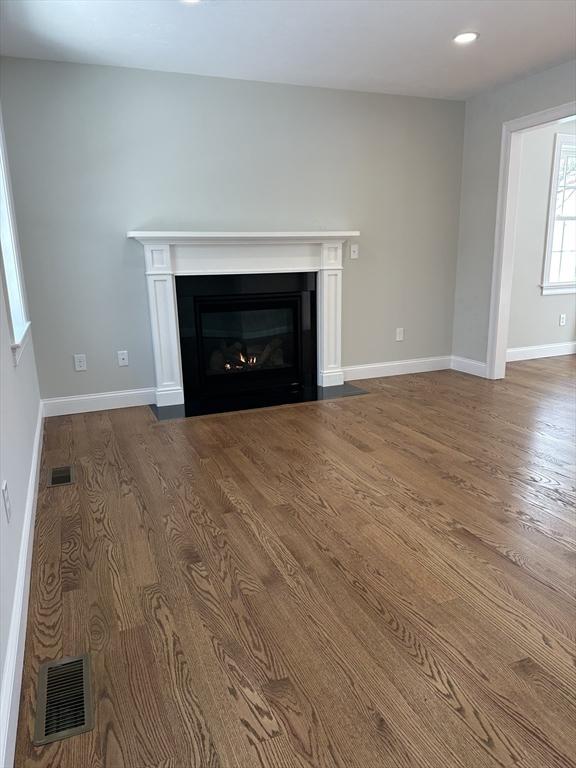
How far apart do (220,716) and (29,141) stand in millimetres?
3718

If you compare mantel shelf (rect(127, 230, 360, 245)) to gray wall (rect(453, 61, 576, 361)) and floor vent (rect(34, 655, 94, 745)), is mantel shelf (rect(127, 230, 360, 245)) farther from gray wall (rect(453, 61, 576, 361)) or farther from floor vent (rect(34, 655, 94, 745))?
floor vent (rect(34, 655, 94, 745))

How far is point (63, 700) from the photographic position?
1.39 m

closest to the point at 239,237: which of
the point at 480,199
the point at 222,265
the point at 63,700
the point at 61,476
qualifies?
the point at 222,265

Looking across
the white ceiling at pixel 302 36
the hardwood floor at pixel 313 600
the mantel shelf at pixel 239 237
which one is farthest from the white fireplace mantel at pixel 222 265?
the white ceiling at pixel 302 36

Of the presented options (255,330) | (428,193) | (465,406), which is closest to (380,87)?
(428,193)

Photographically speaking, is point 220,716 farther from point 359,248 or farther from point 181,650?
point 359,248

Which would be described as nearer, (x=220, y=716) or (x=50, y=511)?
(x=220, y=716)

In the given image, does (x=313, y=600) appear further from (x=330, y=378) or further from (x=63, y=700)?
(x=330, y=378)

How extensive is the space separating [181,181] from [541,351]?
14.2 feet

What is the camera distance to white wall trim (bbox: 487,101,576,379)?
4379mm

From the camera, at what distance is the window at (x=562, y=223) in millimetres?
5371

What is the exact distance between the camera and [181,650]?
61.4 inches

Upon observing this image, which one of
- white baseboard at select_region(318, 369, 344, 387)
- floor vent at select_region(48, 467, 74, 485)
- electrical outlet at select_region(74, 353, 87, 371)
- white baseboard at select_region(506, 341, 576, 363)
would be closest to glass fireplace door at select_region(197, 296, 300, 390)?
white baseboard at select_region(318, 369, 344, 387)

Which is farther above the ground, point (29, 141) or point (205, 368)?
point (29, 141)
